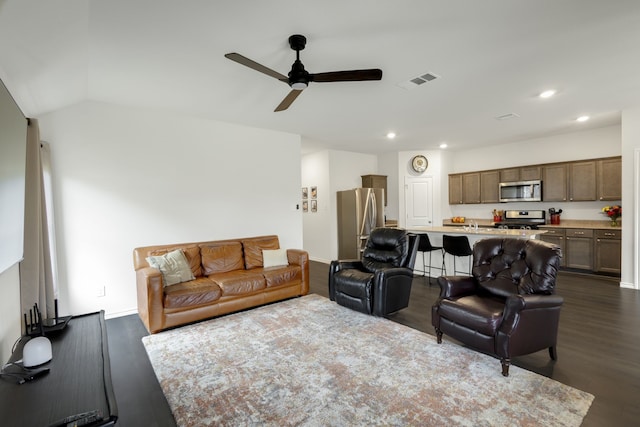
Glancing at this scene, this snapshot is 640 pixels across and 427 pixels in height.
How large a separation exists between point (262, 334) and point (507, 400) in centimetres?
221

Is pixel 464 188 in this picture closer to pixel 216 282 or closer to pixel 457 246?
pixel 457 246

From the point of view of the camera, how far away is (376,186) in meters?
7.64

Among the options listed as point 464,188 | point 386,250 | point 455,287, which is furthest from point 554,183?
point 455,287

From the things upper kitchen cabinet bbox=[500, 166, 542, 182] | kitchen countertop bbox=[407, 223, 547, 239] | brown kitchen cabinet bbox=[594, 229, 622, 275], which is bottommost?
brown kitchen cabinet bbox=[594, 229, 622, 275]

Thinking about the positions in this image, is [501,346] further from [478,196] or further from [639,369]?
[478,196]

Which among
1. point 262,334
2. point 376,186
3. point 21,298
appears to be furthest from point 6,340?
point 376,186

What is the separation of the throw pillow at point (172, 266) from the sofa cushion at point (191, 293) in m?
0.08

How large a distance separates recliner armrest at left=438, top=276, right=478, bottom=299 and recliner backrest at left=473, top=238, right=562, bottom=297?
123 millimetres

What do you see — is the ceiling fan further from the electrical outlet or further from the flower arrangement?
the flower arrangement

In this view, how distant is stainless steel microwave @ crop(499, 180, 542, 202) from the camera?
626 cm

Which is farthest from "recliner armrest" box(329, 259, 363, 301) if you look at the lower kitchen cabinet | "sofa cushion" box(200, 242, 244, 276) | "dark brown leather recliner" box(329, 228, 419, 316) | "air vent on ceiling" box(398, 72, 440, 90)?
the lower kitchen cabinet

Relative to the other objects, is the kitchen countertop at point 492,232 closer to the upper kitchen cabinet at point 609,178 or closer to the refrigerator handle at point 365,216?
the refrigerator handle at point 365,216

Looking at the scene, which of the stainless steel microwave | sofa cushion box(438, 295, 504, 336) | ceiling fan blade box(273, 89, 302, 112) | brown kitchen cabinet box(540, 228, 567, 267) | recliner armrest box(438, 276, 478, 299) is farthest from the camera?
the stainless steel microwave

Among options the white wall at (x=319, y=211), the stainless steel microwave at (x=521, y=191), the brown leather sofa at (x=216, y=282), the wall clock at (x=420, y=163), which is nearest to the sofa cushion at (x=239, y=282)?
the brown leather sofa at (x=216, y=282)
